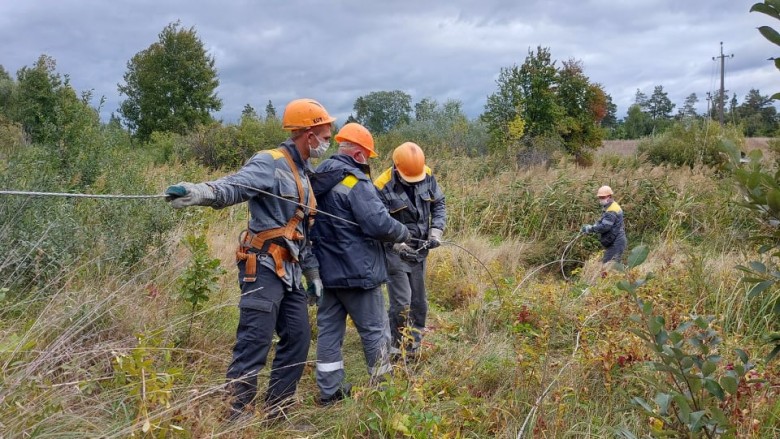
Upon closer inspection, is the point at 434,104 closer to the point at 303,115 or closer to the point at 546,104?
the point at 546,104

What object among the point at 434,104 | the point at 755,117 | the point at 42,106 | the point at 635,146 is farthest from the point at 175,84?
the point at 755,117

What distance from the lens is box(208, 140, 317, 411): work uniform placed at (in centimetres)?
316

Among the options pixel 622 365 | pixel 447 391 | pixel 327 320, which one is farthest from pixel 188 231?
pixel 622 365

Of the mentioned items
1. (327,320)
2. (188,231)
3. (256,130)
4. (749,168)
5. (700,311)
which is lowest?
(700,311)

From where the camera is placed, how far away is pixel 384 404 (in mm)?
2920

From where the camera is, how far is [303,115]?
134 inches

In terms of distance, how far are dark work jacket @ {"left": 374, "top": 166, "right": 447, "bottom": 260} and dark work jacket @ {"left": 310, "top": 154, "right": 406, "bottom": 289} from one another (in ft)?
2.79

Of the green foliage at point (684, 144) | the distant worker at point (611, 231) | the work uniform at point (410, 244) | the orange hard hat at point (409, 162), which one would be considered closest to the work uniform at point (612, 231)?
the distant worker at point (611, 231)

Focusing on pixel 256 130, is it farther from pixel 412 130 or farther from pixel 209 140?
pixel 412 130

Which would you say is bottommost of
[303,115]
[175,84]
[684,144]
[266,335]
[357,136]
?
[266,335]

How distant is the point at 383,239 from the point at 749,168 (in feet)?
7.86

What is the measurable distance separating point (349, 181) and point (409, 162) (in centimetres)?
98

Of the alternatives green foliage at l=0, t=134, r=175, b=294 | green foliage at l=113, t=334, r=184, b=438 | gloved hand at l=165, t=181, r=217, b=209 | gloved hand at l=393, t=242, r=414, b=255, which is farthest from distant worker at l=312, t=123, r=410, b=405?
green foliage at l=0, t=134, r=175, b=294

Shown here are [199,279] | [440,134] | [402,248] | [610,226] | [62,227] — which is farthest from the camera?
[440,134]
